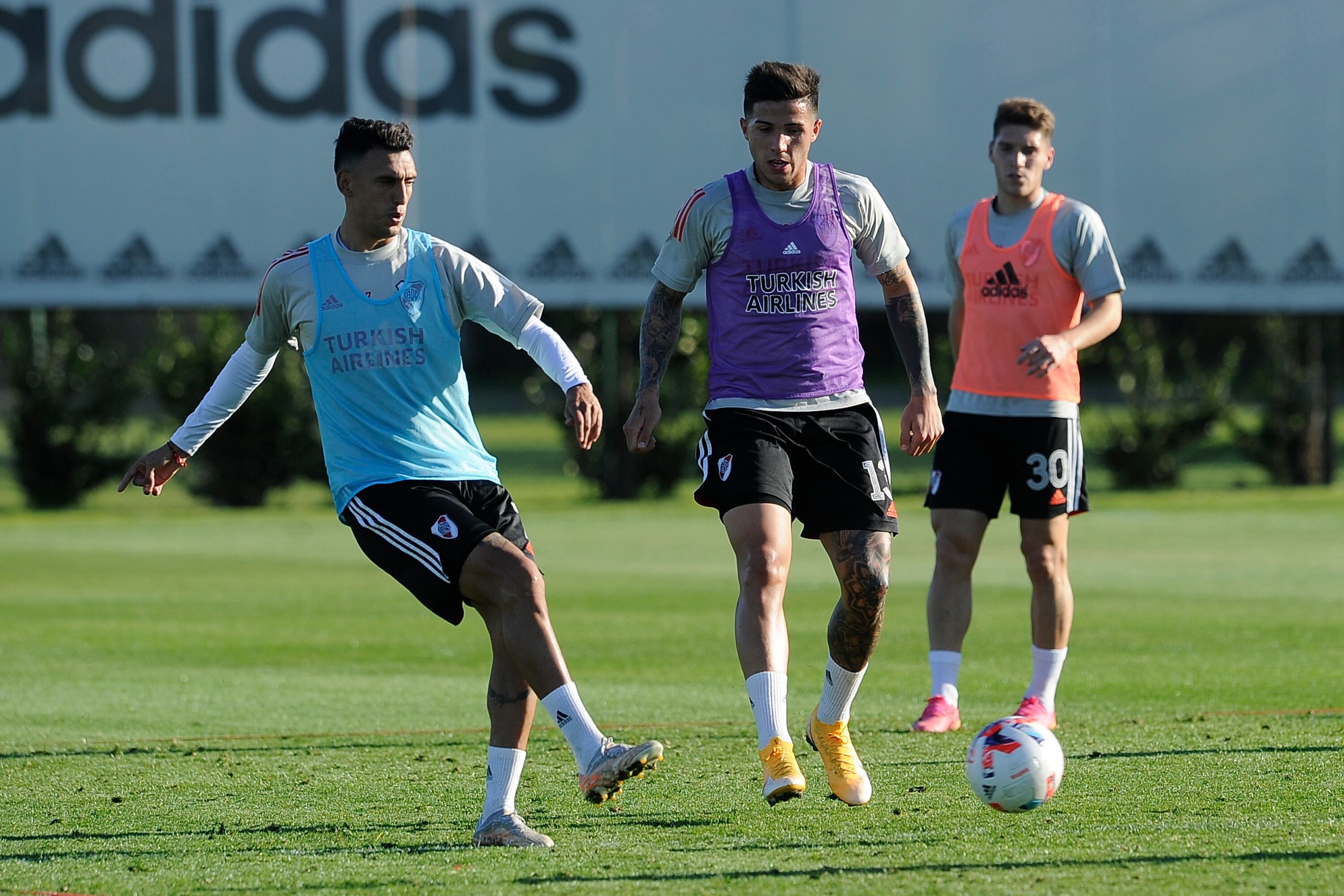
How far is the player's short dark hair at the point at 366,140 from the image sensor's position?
5.36m

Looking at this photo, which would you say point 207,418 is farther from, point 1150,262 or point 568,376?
point 1150,262

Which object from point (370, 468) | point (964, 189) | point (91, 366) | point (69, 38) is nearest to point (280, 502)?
point (91, 366)

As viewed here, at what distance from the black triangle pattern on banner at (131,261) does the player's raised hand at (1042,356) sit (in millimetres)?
19614

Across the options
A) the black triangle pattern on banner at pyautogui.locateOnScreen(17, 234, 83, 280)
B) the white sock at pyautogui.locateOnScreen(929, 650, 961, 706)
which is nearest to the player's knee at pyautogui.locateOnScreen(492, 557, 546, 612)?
the white sock at pyautogui.locateOnScreen(929, 650, 961, 706)

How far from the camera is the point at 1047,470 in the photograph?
23.9ft

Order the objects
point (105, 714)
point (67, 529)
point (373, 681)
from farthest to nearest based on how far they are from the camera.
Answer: point (67, 529) → point (373, 681) → point (105, 714)

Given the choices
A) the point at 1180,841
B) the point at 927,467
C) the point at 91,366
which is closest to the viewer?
the point at 1180,841

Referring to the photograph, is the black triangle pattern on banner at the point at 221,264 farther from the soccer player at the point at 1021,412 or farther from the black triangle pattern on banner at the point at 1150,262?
the soccer player at the point at 1021,412

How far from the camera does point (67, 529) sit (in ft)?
65.2

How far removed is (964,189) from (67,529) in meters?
12.4

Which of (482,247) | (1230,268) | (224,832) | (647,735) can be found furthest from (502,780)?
(1230,268)

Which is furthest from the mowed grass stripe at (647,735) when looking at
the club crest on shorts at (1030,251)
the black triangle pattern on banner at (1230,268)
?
the black triangle pattern on banner at (1230,268)

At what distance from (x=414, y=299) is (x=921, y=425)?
71.0 inches

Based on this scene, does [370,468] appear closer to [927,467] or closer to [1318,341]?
[1318,341]
